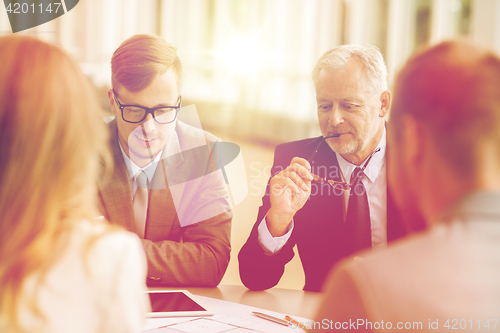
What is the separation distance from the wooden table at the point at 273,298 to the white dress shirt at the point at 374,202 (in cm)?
26

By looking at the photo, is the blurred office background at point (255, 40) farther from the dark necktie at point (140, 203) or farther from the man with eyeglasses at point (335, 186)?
the dark necktie at point (140, 203)

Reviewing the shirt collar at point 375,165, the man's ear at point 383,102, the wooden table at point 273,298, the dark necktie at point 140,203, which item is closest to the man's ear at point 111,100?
the dark necktie at point 140,203

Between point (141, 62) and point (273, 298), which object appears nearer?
point (273, 298)

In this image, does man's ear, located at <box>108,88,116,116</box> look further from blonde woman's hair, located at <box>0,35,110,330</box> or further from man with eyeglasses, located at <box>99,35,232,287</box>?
blonde woman's hair, located at <box>0,35,110,330</box>

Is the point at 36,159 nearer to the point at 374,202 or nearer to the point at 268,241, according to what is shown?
the point at 268,241

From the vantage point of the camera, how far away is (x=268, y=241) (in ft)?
6.10

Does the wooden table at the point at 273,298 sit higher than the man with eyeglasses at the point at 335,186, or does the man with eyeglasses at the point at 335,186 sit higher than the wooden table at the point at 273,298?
the man with eyeglasses at the point at 335,186

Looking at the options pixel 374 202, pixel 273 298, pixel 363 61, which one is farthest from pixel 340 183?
A: pixel 273 298

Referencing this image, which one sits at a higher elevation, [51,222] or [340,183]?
[51,222]

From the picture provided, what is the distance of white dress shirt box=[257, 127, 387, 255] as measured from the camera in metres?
1.87

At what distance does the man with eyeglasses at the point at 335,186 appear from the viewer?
74.0 inches

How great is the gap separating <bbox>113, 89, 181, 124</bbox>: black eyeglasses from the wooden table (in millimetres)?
781

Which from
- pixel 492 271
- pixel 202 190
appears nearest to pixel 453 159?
pixel 492 271

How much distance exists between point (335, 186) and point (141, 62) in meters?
1.03
